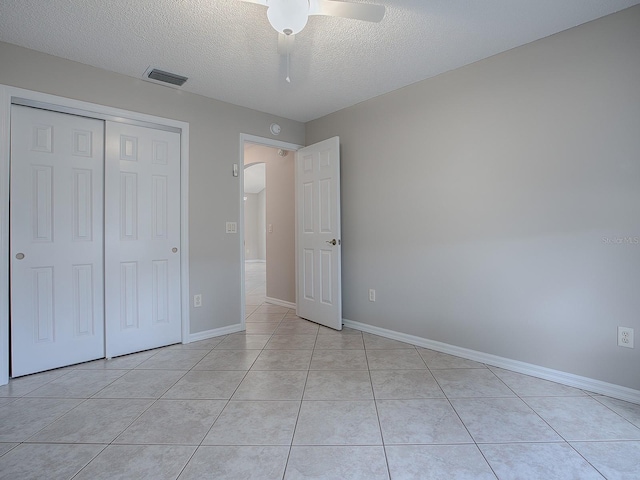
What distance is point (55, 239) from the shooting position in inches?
98.2

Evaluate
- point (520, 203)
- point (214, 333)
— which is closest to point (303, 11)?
point (520, 203)

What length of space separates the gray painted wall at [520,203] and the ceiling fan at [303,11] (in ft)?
4.50

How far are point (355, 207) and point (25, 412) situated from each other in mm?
3043

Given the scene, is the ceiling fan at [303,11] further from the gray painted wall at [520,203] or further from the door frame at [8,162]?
the door frame at [8,162]

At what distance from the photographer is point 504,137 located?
2443mm

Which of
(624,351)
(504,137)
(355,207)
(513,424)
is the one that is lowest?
(513,424)

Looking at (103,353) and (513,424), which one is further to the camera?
(103,353)

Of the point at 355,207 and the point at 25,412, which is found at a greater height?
the point at 355,207

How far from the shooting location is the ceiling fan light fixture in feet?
5.00

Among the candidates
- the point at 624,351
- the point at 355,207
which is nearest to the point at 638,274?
the point at 624,351

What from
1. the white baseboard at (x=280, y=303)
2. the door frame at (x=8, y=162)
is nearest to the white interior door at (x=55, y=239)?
the door frame at (x=8, y=162)

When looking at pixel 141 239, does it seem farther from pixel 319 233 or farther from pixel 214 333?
pixel 319 233

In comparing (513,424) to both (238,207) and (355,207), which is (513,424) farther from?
(238,207)

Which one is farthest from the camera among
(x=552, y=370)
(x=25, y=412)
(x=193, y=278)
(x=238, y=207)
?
(x=238, y=207)
